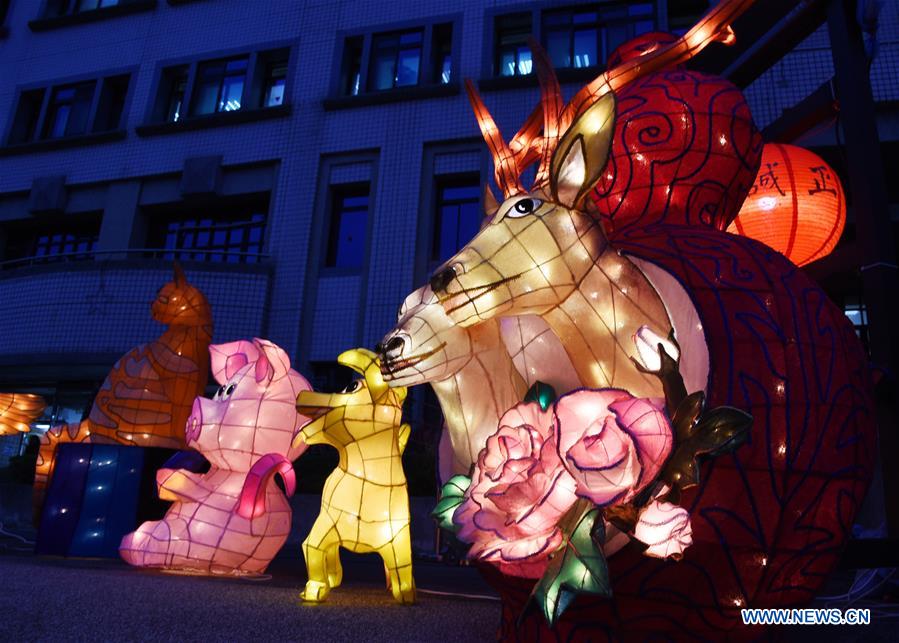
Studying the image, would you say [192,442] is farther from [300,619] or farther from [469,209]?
[469,209]

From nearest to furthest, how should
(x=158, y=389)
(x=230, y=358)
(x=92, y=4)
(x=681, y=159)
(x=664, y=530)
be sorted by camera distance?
(x=664, y=530) < (x=681, y=159) < (x=230, y=358) < (x=158, y=389) < (x=92, y=4)

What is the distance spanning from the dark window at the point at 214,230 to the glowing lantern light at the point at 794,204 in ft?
32.3

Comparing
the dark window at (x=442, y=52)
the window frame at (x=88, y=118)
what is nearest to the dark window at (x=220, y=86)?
the window frame at (x=88, y=118)

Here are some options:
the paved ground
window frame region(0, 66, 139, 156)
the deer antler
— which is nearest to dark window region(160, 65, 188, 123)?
window frame region(0, 66, 139, 156)

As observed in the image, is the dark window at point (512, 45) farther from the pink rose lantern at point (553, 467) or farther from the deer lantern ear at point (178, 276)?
the pink rose lantern at point (553, 467)

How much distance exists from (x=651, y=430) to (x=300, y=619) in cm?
139

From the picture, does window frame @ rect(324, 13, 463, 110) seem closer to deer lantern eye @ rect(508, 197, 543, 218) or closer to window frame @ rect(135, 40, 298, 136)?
window frame @ rect(135, 40, 298, 136)

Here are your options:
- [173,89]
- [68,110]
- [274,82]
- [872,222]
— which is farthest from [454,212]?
[68,110]

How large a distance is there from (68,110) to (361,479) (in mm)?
13442

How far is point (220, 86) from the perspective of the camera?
12016mm

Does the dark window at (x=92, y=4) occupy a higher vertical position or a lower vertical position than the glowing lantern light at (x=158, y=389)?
higher

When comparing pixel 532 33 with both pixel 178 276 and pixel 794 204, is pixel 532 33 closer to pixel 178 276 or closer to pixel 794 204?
pixel 178 276

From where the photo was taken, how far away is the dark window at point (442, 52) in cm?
1086

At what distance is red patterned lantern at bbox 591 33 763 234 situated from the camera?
1812 mm
